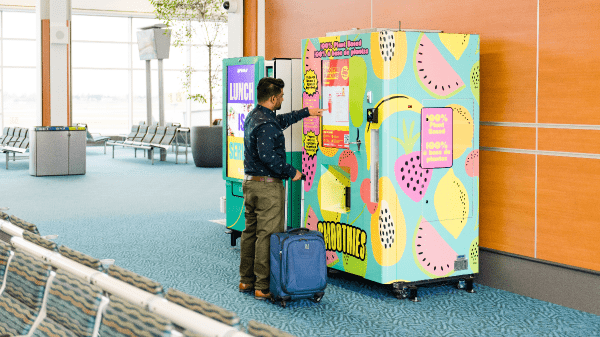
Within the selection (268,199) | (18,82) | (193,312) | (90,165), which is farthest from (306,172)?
(18,82)

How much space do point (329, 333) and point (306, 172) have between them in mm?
1671

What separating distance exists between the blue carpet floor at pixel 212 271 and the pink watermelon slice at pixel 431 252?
188 millimetres

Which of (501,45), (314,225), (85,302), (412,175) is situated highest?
(501,45)

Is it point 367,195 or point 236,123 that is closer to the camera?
point 367,195

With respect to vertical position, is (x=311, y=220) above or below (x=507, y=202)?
below

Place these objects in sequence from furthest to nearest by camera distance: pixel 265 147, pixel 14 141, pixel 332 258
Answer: pixel 14 141
pixel 332 258
pixel 265 147

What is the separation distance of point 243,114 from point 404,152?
211 cm

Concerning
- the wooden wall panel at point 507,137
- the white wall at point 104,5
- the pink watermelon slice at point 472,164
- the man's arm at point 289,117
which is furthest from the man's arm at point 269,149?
Result: the white wall at point 104,5

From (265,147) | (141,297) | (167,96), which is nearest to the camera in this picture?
(141,297)

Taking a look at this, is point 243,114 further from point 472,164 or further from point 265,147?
point 472,164

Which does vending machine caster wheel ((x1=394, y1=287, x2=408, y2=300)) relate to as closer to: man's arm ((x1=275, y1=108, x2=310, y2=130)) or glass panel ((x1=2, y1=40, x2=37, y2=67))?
man's arm ((x1=275, y1=108, x2=310, y2=130))

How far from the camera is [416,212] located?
469 centimetres

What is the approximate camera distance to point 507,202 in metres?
4.91

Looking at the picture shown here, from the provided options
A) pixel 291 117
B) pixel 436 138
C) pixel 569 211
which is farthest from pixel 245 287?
pixel 569 211
